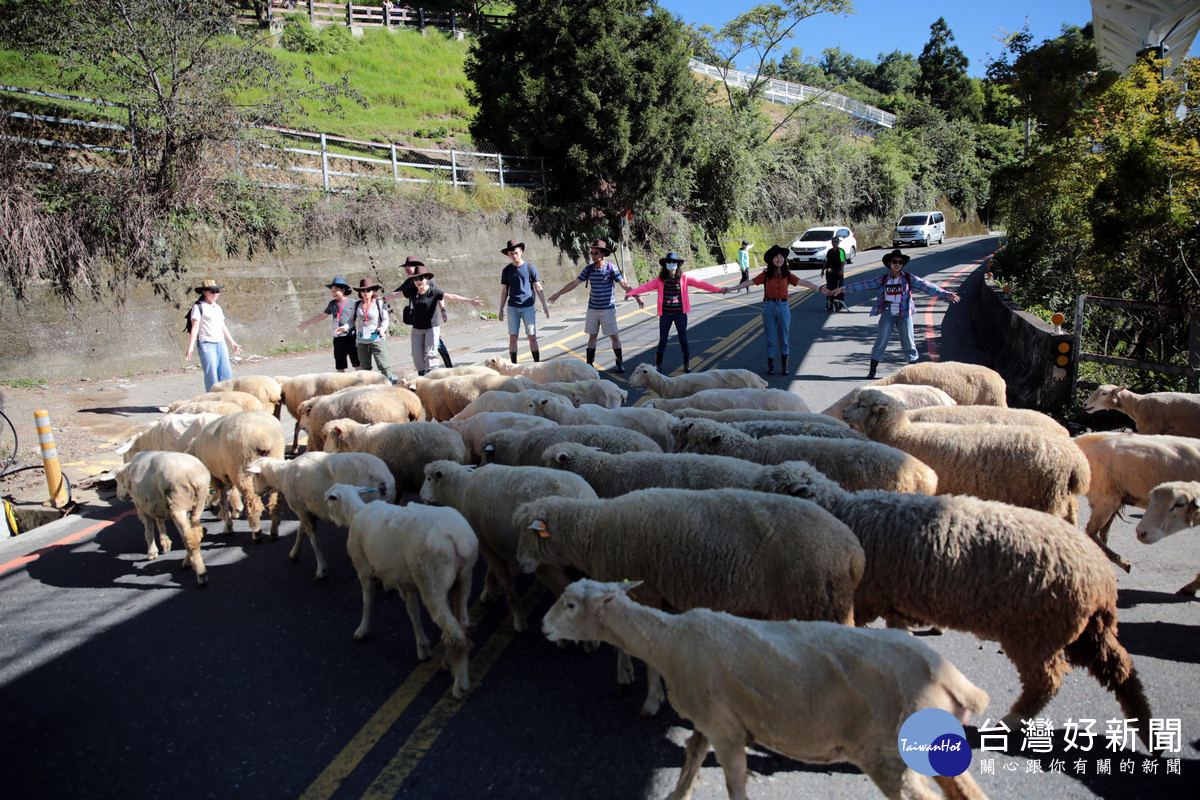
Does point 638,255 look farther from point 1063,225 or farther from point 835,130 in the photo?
point 835,130

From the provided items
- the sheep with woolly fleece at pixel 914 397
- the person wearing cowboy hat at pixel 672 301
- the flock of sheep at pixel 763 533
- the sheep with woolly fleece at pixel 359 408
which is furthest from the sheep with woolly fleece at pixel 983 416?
the person wearing cowboy hat at pixel 672 301

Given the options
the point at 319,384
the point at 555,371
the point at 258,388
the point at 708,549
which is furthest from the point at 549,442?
the point at 258,388

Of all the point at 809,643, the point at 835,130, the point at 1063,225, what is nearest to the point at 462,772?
the point at 809,643

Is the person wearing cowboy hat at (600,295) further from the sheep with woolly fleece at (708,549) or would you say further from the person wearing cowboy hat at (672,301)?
the sheep with woolly fleece at (708,549)

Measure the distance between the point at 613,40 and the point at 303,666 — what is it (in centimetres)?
2159

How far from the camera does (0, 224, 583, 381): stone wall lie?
470 inches

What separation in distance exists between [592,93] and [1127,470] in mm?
19554

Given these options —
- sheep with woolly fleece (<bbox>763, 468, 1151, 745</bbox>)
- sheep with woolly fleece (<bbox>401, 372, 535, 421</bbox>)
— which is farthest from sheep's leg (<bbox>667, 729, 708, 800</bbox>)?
sheep with woolly fleece (<bbox>401, 372, 535, 421</bbox>)

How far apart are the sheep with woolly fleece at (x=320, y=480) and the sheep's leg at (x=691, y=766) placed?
10.5ft

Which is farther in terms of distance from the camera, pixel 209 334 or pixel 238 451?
pixel 209 334

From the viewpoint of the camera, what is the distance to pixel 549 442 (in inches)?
225

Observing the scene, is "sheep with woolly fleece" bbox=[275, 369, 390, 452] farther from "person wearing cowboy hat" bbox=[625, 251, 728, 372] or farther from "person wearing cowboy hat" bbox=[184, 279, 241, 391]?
"person wearing cowboy hat" bbox=[625, 251, 728, 372]

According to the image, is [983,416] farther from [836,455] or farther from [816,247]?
[816,247]

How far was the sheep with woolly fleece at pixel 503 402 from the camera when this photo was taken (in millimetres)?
7292
